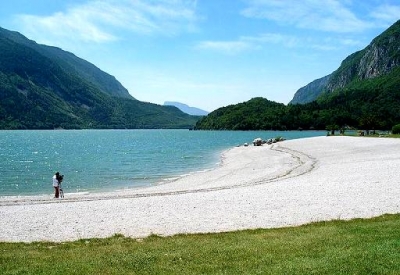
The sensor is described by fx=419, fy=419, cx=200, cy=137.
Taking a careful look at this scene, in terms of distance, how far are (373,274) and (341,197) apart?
500 inches

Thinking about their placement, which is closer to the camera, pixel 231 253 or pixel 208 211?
pixel 231 253

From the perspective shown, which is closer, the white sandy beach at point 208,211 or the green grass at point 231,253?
the green grass at point 231,253

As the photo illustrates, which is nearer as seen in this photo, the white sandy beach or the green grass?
the green grass

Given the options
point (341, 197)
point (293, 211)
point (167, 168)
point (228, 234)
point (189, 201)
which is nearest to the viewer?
point (228, 234)

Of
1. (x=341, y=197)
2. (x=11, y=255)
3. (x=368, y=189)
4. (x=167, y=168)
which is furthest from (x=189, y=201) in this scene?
(x=167, y=168)

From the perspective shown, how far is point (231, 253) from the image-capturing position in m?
12.2

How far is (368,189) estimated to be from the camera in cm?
2403

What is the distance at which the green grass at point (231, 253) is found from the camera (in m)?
10.7

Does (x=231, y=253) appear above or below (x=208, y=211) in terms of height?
above

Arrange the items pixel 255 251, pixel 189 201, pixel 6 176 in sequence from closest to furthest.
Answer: pixel 255 251
pixel 189 201
pixel 6 176

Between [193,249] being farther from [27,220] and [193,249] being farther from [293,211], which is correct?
[27,220]

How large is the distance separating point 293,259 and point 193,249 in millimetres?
3112

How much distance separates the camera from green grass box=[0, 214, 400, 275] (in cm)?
1070

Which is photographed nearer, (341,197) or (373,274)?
(373,274)
